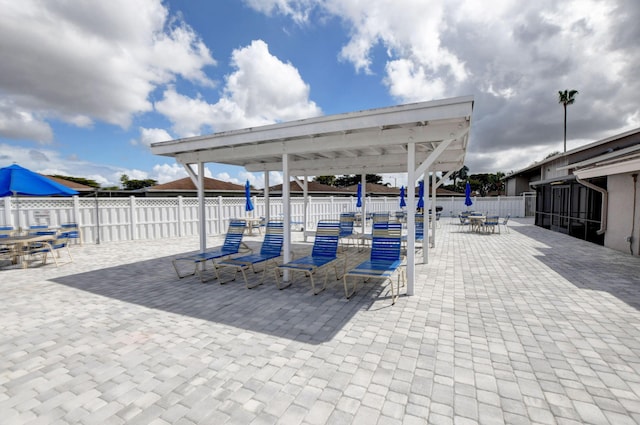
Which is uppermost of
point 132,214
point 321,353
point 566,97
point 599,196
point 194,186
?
point 566,97

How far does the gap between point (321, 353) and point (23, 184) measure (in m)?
9.09

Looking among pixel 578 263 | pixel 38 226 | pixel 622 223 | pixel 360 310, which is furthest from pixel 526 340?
pixel 38 226

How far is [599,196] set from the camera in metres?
11.1

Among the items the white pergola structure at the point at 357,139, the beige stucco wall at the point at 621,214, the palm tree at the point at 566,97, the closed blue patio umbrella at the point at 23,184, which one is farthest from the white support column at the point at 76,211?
the palm tree at the point at 566,97

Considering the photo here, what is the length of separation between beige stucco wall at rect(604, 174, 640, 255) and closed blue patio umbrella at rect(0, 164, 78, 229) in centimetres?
1693

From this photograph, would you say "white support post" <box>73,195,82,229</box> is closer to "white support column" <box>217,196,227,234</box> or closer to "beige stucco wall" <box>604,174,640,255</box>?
"white support column" <box>217,196,227,234</box>

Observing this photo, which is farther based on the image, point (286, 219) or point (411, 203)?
point (286, 219)

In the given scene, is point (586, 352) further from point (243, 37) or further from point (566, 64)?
point (566, 64)

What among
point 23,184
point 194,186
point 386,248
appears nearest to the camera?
point 386,248

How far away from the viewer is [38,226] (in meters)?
9.98

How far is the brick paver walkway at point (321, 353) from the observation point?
2.15 m

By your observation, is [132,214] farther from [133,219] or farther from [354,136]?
[354,136]

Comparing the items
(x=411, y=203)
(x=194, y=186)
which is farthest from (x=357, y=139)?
(x=194, y=186)

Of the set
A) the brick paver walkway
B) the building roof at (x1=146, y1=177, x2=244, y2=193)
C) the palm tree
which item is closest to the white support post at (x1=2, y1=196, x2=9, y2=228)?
the brick paver walkway
